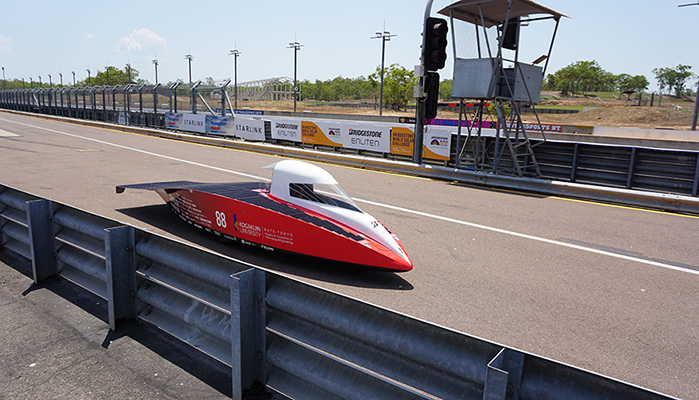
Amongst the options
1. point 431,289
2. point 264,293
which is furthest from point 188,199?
point 264,293

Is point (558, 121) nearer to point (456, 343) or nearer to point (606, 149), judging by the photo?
point (606, 149)

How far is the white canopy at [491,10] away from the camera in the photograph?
47.2 ft

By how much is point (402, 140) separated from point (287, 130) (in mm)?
7830

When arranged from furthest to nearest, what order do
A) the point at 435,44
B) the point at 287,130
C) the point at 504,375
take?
the point at 287,130 → the point at 435,44 → the point at 504,375

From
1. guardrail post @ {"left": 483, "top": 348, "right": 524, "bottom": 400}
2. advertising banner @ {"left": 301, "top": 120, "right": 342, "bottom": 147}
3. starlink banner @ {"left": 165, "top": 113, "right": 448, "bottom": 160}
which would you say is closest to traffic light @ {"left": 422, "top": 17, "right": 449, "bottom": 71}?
starlink banner @ {"left": 165, "top": 113, "right": 448, "bottom": 160}

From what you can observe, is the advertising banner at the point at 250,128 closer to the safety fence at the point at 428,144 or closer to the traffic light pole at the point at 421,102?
the safety fence at the point at 428,144

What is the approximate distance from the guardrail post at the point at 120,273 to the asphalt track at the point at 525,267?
2382mm

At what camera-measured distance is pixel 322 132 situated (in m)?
23.7

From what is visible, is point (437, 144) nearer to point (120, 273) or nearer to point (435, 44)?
point (435, 44)

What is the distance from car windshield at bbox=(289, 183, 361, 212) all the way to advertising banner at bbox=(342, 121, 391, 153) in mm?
13907

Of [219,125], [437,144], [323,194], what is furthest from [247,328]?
[219,125]

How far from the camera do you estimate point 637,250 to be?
826cm

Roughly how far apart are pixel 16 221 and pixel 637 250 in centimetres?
927

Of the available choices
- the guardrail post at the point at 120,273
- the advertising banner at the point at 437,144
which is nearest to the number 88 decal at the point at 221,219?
the guardrail post at the point at 120,273
